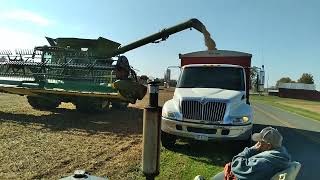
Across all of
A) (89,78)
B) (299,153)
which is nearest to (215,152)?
(299,153)

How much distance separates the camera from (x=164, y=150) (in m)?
10.5

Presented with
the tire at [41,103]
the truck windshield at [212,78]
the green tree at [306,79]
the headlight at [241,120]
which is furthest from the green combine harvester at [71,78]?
the green tree at [306,79]

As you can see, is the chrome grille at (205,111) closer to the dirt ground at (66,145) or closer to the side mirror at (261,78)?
the dirt ground at (66,145)

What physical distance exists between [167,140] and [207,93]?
1493 mm

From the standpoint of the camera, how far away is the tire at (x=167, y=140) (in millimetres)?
10531

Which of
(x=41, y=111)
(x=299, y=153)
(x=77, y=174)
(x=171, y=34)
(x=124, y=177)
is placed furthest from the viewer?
(x=171, y=34)

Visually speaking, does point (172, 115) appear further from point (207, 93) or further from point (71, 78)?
point (71, 78)

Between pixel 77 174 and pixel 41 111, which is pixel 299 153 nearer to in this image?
pixel 77 174

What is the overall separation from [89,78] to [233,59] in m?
5.17

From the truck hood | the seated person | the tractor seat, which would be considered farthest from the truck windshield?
the tractor seat

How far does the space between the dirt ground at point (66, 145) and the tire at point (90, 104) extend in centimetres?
25

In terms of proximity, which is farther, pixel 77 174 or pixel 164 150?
pixel 164 150

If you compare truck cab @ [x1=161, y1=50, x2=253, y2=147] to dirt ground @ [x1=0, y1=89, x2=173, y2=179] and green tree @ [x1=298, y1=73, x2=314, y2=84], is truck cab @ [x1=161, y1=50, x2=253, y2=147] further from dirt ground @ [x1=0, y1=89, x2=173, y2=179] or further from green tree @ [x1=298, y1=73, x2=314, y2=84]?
green tree @ [x1=298, y1=73, x2=314, y2=84]

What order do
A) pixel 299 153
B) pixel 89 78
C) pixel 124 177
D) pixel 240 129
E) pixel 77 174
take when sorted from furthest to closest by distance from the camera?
pixel 89 78 → pixel 299 153 → pixel 240 129 → pixel 124 177 → pixel 77 174
